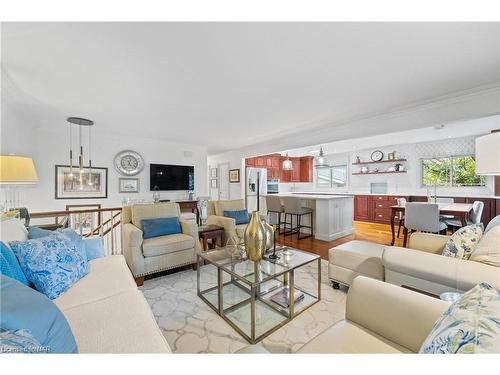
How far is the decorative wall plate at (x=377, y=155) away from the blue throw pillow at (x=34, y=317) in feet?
24.5

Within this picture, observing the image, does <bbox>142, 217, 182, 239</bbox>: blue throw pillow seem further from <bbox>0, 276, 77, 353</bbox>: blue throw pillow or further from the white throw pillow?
the white throw pillow

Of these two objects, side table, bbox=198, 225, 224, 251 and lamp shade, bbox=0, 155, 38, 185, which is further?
side table, bbox=198, 225, 224, 251

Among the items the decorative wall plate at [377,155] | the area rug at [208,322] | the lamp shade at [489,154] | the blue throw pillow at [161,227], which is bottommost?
the area rug at [208,322]

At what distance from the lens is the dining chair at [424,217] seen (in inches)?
129

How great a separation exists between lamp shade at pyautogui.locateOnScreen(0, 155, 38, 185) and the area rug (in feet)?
5.07

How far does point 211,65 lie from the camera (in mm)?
1877

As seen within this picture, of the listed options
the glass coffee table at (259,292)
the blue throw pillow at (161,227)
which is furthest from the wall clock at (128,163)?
the glass coffee table at (259,292)

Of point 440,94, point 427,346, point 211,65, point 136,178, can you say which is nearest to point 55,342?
point 427,346

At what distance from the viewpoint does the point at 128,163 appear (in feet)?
15.3

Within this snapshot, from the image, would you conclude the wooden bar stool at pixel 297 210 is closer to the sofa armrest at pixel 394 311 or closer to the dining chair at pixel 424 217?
the dining chair at pixel 424 217

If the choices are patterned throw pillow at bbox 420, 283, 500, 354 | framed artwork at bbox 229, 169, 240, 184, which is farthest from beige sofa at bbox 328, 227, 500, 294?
framed artwork at bbox 229, 169, 240, 184

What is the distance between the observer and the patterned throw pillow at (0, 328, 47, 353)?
20.1 inches
